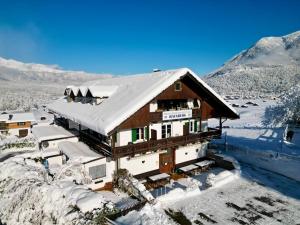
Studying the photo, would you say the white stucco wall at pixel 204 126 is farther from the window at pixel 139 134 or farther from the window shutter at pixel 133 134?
the window shutter at pixel 133 134

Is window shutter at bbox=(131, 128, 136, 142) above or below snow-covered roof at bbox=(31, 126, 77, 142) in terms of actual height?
above

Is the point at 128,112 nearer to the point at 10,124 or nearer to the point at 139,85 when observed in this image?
the point at 139,85

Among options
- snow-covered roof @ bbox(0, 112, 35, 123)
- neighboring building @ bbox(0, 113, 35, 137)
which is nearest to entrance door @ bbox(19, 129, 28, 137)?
neighboring building @ bbox(0, 113, 35, 137)

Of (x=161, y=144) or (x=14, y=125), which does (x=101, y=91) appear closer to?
(x=161, y=144)

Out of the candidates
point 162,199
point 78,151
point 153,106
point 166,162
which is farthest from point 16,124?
point 162,199

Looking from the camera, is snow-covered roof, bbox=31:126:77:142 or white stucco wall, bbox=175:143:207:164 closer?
white stucco wall, bbox=175:143:207:164

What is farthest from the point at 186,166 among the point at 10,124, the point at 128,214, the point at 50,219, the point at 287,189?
the point at 10,124

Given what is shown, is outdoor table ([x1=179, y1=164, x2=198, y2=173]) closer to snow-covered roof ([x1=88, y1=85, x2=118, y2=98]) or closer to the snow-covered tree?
snow-covered roof ([x1=88, y1=85, x2=118, y2=98])
